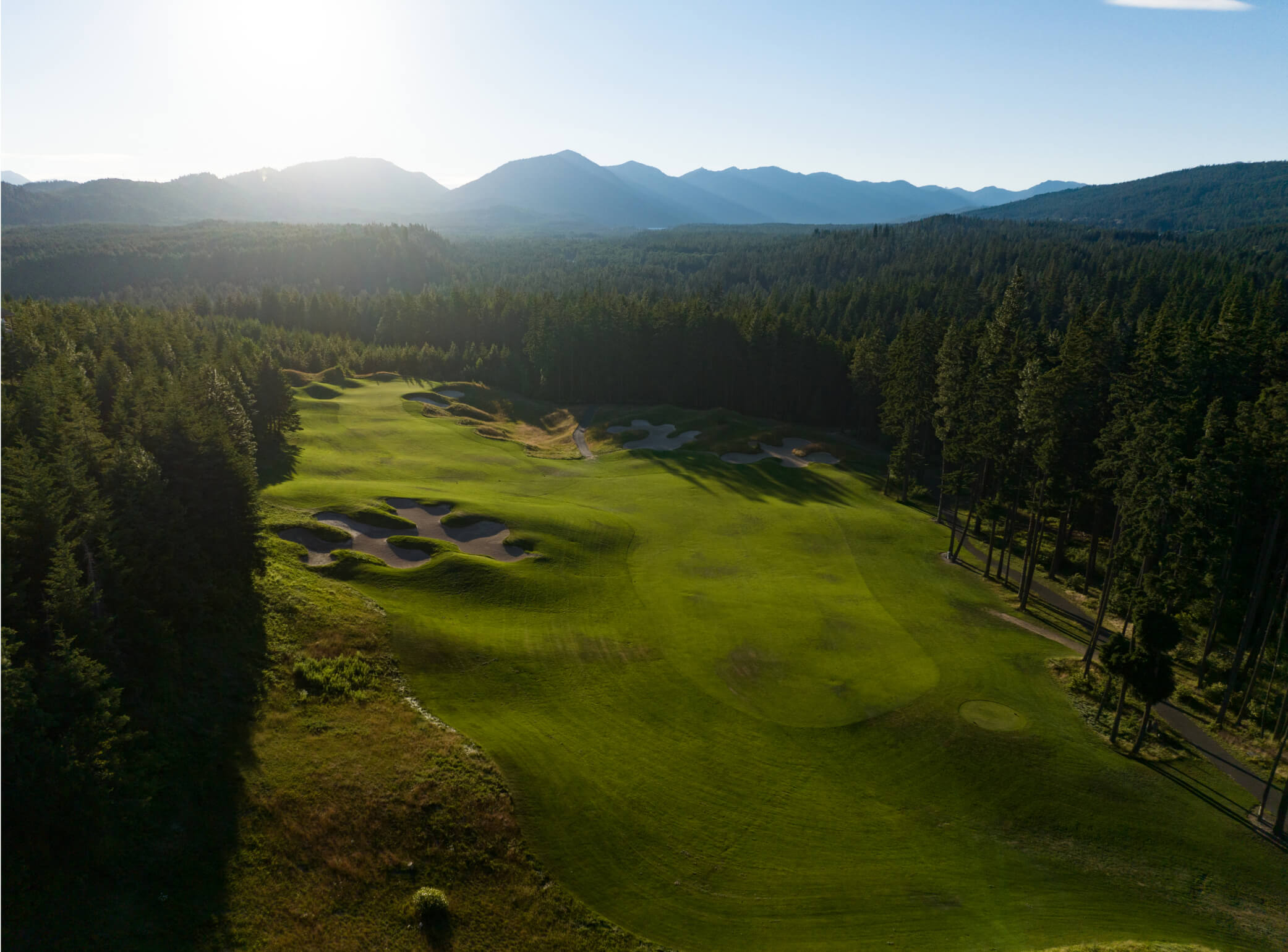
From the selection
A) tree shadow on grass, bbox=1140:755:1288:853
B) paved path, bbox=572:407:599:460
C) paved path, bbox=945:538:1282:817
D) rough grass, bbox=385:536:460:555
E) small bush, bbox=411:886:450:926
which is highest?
rough grass, bbox=385:536:460:555

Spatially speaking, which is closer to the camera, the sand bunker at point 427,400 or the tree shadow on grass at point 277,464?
the tree shadow on grass at point 277,464

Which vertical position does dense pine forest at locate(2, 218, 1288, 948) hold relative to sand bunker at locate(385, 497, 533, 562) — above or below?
above

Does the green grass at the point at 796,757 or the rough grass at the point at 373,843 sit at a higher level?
the rough grass at the point at 373,843

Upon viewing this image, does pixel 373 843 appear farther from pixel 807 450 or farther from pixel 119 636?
pixel 807 450

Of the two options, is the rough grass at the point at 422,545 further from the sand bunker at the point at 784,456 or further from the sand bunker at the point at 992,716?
the sand bunker at the point at 784,456

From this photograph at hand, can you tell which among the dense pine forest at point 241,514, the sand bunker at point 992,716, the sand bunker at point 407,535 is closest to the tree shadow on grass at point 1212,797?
the dense pine forest at point 241,514

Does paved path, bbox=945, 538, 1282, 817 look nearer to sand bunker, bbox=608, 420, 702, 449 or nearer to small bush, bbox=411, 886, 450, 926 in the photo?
small bush, bbox=411, 886, 450, 926

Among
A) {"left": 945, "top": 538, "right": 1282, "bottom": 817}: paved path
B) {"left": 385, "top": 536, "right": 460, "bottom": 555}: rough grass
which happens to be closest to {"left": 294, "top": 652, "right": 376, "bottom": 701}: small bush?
{"left": 385, "top": 536, "right": 460, "bottom": 555}: rough grass
